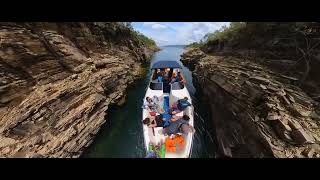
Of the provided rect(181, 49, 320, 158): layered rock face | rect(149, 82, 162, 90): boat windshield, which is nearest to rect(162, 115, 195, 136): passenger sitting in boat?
rect(181, 49, 320, 158): layered rock face

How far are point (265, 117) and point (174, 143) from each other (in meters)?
4.68

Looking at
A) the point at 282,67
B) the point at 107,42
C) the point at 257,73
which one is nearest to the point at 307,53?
the point at 282,67

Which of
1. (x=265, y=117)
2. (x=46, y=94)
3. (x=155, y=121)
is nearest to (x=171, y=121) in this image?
(x=155, y=121)

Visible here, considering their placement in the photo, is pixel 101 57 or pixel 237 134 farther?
pixel 101 57

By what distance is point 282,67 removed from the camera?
14695mm

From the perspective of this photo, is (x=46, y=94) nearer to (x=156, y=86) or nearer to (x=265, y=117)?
(x=156, y=86)

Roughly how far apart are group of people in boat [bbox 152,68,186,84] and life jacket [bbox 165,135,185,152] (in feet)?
25.0

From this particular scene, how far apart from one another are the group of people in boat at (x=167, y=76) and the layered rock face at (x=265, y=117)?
4301 mm

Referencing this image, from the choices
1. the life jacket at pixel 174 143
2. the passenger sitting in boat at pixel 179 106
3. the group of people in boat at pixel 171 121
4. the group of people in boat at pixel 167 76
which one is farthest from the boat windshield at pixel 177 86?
the life jacket at pixel 174 143

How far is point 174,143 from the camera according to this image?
10.5 metres

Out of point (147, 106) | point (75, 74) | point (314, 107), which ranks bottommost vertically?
point (147, 106)

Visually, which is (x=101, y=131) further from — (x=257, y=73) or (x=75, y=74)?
(x=257, y=73)

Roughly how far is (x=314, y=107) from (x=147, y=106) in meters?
9.32
